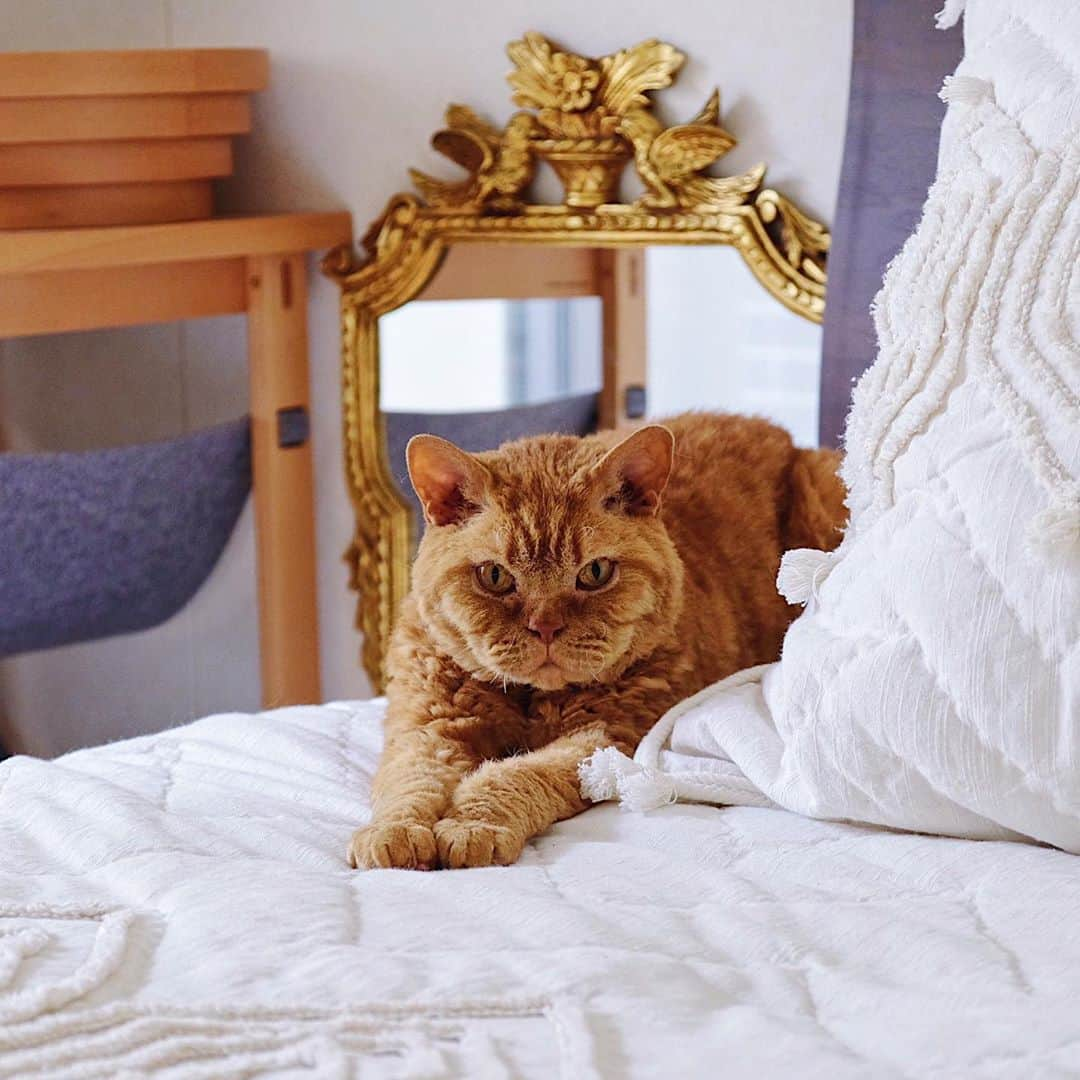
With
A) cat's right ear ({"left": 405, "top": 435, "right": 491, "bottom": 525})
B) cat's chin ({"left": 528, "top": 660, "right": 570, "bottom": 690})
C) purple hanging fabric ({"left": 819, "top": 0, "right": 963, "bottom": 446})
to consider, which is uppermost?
purple hanging fabric ({"left": 819, "top": 0, "right": 963, "bottom": 446})

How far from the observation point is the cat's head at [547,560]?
39.4 inches

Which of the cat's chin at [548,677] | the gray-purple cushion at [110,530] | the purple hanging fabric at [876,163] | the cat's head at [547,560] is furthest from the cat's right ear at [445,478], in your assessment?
the gray-purple cushion at [110,530]

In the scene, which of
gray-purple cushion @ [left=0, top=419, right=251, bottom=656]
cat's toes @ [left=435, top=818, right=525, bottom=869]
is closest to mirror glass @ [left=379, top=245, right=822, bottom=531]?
gray-purple cushion @ [left=0, top=419, right=251, bottom=656]

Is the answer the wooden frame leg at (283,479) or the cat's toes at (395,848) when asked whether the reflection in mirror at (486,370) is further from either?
the cat's toes at (395,848)

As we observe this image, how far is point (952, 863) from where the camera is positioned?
78 cm

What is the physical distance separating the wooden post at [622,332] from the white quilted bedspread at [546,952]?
0.96 meters

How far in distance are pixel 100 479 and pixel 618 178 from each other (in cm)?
72

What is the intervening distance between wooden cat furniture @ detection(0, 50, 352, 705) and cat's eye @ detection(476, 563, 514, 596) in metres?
0.89

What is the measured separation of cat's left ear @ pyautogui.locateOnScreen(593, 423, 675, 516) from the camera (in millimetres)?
1018

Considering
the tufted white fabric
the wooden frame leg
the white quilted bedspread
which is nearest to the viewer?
the white quilted bedspread

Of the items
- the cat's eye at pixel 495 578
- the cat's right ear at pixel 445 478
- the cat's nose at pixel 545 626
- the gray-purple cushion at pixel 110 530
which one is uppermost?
the cat's right ear at pixel 445 478

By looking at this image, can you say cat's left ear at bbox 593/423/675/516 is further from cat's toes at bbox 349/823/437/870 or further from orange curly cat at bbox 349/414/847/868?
cat's toes at bbox 349/823/437/870

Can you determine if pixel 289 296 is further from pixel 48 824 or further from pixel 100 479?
pixel 48 824

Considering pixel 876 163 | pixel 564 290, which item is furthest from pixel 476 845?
pixel 564 290
